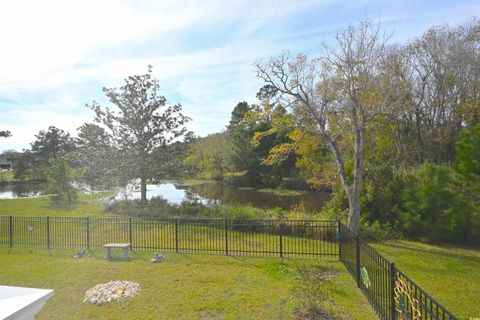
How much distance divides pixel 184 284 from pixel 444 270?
6697 millimetres

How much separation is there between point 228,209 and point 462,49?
20.4 metres

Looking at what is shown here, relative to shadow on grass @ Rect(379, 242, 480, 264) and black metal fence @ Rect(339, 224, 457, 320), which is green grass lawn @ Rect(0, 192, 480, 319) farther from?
black metal fence @ Rect(339, 224, 457, 320)

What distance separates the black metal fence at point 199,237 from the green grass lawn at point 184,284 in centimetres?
87

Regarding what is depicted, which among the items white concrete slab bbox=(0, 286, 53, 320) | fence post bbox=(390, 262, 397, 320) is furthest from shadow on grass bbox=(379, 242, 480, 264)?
white concrete slab bbox=(0, 286, 53, 320)

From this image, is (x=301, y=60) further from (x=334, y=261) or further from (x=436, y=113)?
(x=436, y=113)

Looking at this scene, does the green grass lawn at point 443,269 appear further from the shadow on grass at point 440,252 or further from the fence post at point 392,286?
the fence post at point 392,286

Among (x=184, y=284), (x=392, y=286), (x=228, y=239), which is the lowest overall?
(x=228, y=239)

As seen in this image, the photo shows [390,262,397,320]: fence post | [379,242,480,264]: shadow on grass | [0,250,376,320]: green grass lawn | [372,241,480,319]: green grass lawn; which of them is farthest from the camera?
[379,242,480,264]: shadow on grass

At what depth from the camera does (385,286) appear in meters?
5.24

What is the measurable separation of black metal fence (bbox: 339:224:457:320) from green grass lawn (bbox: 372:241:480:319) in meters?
0.59

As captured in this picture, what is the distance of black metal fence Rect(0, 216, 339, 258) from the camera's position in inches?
399

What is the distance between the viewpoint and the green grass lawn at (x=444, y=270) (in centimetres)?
630

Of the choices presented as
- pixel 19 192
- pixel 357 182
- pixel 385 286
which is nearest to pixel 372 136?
pixel 357 182

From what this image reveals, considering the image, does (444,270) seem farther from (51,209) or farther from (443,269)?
(51,209)
